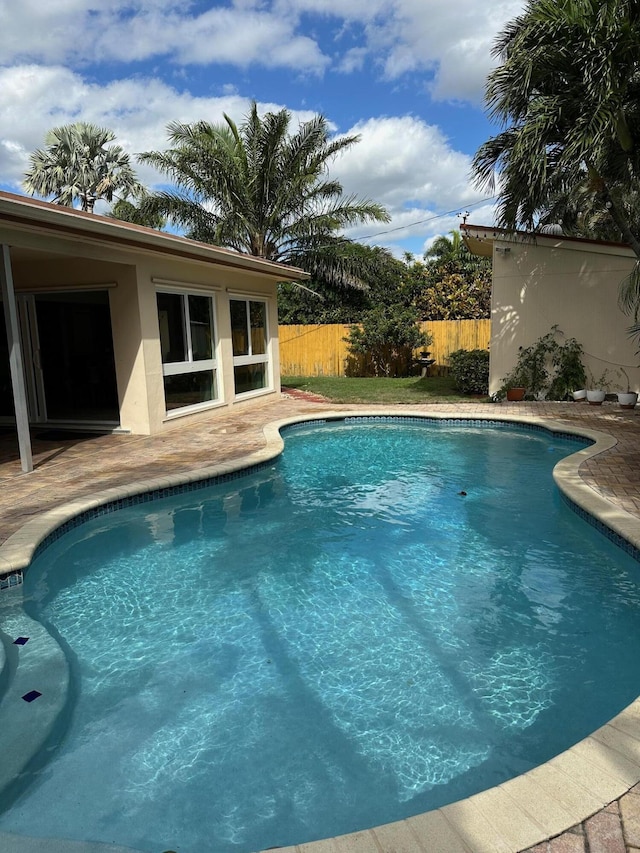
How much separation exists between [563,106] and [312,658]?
34.0 feet

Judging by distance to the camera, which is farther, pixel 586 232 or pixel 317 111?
pixel 586 232

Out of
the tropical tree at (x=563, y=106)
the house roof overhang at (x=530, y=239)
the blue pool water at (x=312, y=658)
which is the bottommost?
the blue pool water at (x=312, y=658)

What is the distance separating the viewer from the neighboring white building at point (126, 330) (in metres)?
9.53

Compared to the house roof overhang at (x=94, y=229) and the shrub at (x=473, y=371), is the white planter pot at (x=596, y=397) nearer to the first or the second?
the shrub at (x=473, y=371)

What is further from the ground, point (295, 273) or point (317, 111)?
point (317, 111)

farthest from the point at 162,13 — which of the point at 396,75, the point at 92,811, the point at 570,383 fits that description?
the point at 92,811

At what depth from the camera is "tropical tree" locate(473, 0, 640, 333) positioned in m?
8.99

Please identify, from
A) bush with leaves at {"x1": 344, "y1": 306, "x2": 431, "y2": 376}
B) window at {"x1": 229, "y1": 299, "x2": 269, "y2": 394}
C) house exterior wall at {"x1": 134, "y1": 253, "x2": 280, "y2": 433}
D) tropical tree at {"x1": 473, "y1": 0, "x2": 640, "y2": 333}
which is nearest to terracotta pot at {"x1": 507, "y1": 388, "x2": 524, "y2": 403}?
tropical tree at {"x1": 473, "y1": 0, "x2": 640, "y2": 333}

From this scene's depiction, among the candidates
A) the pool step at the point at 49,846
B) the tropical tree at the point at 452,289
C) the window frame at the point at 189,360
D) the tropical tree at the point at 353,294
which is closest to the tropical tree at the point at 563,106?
the window frame at the point at 189,360

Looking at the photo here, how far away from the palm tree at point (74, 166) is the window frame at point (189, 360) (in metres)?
16.5

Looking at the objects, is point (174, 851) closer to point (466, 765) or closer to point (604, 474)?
point (466, 765)

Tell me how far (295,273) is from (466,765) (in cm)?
1242

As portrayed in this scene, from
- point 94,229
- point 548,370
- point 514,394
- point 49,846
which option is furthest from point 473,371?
point 49,846

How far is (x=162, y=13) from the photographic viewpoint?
40.2 feet
